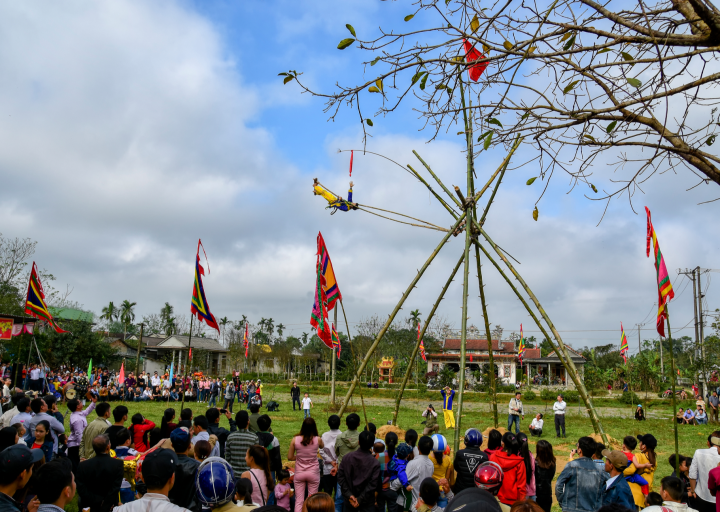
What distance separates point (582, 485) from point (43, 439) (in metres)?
6.94

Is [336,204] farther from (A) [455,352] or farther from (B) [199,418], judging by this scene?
(A) [455,352]

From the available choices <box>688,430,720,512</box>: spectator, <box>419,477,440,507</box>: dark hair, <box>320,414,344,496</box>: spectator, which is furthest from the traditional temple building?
<box>419,477,440,507</box>: dark hair

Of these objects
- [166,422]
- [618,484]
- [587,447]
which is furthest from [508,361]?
[618,484]

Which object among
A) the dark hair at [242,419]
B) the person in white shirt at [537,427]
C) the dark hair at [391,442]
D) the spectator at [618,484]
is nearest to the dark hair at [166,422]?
the dark hair at [242,419]

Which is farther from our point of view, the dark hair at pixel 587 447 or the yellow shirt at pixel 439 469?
the yellow shirt at pixel 439 469

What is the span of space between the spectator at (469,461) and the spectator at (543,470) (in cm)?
87

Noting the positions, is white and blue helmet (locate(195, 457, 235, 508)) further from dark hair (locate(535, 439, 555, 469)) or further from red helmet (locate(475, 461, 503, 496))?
dark hair (locate(535, 439, 555, 469))

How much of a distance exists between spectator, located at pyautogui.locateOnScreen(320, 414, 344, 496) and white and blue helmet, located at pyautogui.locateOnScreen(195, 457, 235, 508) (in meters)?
3.29

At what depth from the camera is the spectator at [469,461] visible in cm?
584

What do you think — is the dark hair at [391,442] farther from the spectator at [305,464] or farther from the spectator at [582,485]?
the spectator at [582,485]

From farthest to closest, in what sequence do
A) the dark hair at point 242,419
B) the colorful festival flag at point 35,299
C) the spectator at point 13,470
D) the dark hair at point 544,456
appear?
the colorful festival flag at point 35,299 < the dark hair at point 242,419 < the dark hair at point 544,456 < the spectator at point 13,470

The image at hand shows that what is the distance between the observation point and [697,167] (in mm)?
4719

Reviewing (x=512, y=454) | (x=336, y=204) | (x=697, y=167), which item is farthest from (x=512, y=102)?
(x=336, y=204)

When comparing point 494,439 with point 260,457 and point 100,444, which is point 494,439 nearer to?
point 260,457
